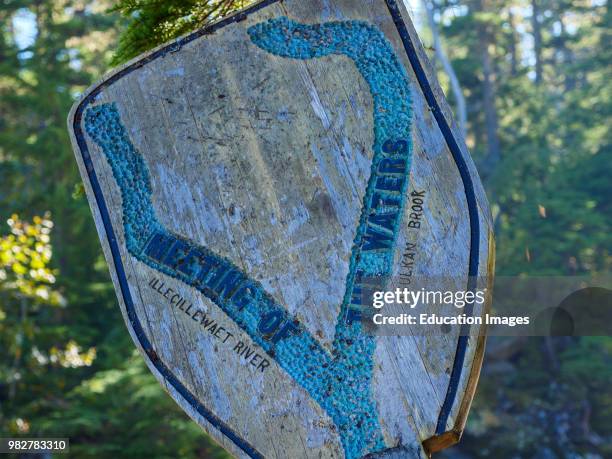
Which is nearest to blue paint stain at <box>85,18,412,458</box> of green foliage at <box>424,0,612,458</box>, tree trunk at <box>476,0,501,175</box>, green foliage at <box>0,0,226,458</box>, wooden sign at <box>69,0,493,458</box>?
wooden sign at <box>69,0,493,458</box>

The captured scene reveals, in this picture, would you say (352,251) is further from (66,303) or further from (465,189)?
(66,303)

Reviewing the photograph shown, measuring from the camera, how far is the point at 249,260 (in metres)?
1.70

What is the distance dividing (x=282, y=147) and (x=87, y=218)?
12.6 metres

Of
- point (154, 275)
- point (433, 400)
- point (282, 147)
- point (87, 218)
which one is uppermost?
point (87, 218)

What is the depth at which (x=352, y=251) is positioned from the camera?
1.68 meters

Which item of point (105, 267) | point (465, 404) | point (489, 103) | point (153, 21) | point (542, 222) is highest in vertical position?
point (489, 103)

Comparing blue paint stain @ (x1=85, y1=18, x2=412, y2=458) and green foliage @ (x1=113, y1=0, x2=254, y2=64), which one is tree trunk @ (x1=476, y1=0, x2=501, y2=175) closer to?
green foliage @ (x1=113, y1=0, x2=254, y2=64)

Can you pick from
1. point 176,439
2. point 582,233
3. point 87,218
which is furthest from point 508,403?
point 87,218

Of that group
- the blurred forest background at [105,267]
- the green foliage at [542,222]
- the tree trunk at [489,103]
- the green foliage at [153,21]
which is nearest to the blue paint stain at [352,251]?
the green foliage at [153,21]

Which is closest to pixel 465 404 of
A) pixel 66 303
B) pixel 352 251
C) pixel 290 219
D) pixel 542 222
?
pixel 352 251

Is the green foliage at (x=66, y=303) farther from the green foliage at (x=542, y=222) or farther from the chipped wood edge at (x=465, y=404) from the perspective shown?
the chipped wood edge at (x=465, y=404)

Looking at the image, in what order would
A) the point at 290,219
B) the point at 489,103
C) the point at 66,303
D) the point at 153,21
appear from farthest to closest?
the point at 489,103 → the point at 66,303 → the point at 153,21 → the point at 290,219

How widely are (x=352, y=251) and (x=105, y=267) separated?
481 inches

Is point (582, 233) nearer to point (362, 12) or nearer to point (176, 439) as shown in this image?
point (176, 439)
